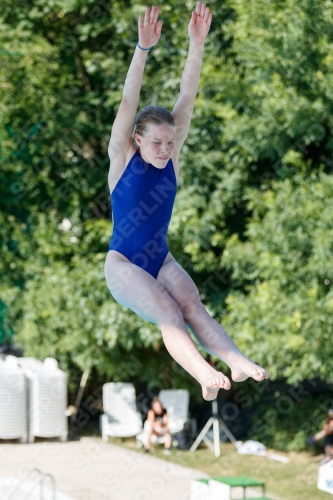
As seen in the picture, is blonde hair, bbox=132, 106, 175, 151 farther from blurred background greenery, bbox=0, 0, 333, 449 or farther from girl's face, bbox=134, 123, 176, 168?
blurred background greenery, bbox=0, 0, 333, 449

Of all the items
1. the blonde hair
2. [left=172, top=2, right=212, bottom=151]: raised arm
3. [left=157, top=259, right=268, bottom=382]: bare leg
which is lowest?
[left=157, top=259, right=268, bottom=382]: bare leg

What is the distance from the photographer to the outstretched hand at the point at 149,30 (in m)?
3.38

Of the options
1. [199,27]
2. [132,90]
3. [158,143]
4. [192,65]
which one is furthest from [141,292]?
[199,27]

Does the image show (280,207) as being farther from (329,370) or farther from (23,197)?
(23,197)

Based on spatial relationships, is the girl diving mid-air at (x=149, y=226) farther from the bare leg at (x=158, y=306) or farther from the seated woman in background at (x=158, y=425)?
the seated woman in background at (x=158, y=425)

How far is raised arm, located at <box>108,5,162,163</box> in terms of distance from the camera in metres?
3.35

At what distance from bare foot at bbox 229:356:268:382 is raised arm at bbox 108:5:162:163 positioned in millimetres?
991

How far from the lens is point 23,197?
11.7 meters

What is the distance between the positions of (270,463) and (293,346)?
3134 mm

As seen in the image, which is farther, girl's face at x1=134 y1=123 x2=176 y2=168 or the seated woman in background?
the seated woman in background

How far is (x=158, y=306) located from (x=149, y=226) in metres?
0.36

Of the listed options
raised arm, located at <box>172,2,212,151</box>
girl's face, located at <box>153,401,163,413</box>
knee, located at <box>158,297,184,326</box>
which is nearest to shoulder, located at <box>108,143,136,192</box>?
raised arm, located at <box>172,2,212,151</box>

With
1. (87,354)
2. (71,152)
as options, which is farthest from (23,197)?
(87,354)

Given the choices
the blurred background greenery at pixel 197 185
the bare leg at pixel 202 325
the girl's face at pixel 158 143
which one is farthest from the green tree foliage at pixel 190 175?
the girl's face at pixel 158 143
